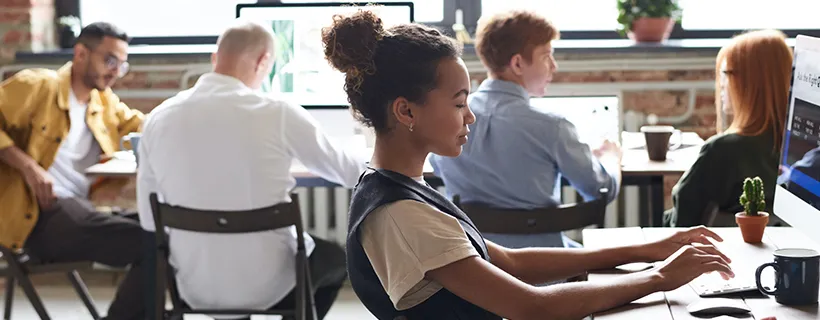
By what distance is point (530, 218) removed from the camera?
2.54 metres

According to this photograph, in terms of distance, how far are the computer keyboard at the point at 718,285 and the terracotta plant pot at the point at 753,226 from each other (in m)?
0.27

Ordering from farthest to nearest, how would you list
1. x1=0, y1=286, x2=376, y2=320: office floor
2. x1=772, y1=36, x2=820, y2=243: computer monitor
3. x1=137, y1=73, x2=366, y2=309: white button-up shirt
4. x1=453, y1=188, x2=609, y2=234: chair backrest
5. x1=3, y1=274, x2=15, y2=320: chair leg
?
1. x1=0, y1=286, x2=376, y2=320: office floor
2. x1=3, y1=274, x2=15, y2=320: chair leg
3. x1=137, y1=73, x2=366, y2=309: white button-up shirt
4. x1=453, y1=188, x2=609, y2=234: chair backrest
5. x1=772, y1=36, x2=820, y2=243: computer monitor

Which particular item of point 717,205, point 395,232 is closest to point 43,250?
point 717,205

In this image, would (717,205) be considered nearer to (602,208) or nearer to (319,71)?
(602,208)

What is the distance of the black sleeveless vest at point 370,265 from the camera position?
1.54m

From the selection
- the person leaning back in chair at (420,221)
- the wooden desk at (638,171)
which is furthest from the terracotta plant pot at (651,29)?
the person leaning back in chair at (420,221)

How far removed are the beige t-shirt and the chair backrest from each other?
998 millimetres

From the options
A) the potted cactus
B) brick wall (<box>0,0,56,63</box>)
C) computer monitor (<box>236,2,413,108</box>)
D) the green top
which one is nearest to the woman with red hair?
the green top

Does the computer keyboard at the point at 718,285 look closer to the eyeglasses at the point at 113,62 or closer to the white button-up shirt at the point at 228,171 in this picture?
the white button-up shirt at the point at 228,171

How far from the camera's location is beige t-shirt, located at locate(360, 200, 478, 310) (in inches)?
59.1

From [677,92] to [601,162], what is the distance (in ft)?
4.62

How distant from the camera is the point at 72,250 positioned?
3396mm

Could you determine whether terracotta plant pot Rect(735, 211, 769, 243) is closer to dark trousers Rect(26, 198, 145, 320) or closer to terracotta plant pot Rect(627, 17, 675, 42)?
dark trousers Rect(26, 198, 145, 320)

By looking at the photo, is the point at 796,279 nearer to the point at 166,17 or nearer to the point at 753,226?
the point at 753,226
